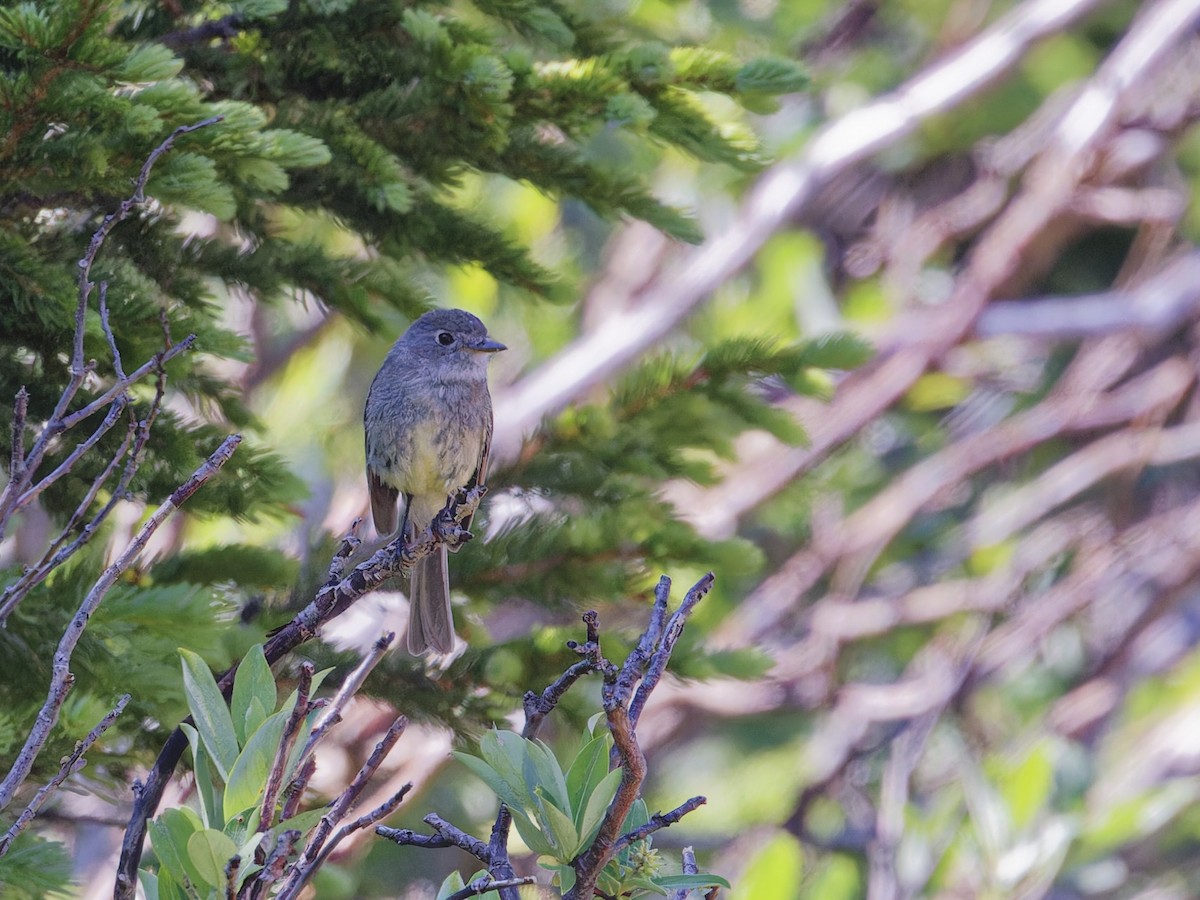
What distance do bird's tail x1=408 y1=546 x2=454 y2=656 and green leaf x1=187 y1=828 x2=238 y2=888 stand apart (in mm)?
1730

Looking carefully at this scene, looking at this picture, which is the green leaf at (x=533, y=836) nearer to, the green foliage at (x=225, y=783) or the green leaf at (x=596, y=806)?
the green leaf at (x=596, y=806)

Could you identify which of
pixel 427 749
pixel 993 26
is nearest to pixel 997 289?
pixel 993 26

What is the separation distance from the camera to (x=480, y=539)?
130 inches

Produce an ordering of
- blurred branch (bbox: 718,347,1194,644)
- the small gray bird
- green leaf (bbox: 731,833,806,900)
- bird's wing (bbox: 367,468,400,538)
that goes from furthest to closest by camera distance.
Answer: blurred branch (bbox: 718,347,1194,644)
bird's wing (bbox: 367,468,400,538)
the small gray bird
green leaf (bbox: 731,833,806,900)

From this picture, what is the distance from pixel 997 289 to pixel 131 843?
6.07 meters

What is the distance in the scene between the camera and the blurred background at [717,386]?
267 centimetres

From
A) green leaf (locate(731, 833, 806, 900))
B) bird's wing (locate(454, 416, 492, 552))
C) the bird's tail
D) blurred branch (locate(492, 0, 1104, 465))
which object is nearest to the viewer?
green leaf (locate(731, 833, 806, 900))

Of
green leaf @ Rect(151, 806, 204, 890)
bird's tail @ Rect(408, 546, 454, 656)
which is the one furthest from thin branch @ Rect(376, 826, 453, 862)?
bird's tail @ Rect(408, 546, 454, 656)

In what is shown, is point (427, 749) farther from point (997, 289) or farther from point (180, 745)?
point (997, 289)

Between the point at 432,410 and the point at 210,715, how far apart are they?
7.91 ft

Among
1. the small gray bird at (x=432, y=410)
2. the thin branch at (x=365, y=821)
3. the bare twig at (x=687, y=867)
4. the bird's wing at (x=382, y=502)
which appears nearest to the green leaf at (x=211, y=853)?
the thin branch at (x=365, y=821)

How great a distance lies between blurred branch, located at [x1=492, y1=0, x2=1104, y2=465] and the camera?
511 cm

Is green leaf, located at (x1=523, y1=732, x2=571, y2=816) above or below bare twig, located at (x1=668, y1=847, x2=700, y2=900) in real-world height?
above

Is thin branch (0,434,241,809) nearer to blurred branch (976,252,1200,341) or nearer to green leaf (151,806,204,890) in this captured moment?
green leaf (151,806,204,890)
